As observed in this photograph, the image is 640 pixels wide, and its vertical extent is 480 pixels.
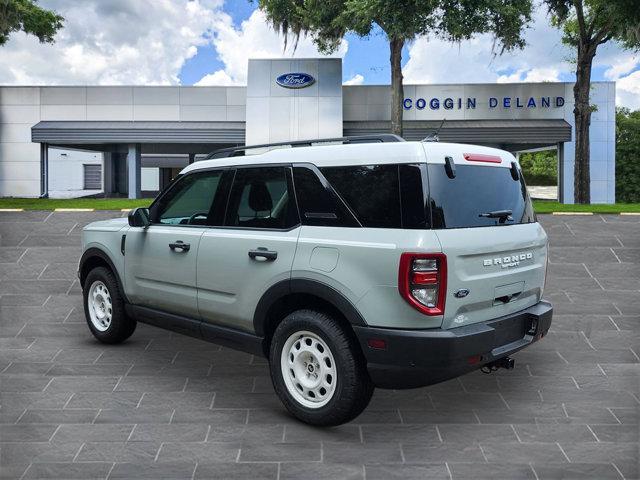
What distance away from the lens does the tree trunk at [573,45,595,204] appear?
70.5 feet

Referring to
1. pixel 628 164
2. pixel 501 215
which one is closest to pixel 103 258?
pixel 501 215

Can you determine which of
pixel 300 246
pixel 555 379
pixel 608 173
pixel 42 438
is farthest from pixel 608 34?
pixel 42 438

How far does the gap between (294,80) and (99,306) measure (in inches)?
836

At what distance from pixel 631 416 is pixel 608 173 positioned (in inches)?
1040

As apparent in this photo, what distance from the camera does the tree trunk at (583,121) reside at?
21.5 metres

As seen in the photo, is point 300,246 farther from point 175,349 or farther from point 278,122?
point 278,122

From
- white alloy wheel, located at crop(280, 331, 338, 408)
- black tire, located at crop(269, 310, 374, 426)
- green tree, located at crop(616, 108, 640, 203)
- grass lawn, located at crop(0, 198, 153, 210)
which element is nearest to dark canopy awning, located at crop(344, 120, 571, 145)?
grass lawn, located at crop(0, 198, 153, 210)

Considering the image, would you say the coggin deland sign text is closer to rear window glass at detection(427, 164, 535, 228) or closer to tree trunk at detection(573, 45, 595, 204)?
tree trunk at detection(573, 45, 595, 204)

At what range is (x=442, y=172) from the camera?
13.3ft

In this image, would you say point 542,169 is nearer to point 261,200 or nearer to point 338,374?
point 261,200

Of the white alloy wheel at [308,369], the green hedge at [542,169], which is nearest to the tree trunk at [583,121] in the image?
the white alloy wheel at [308,369]

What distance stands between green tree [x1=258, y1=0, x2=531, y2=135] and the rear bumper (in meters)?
17.5

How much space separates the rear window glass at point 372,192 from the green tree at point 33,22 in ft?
61.9

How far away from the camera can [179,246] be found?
534cm
